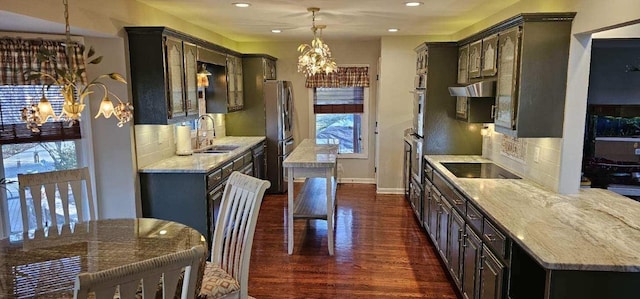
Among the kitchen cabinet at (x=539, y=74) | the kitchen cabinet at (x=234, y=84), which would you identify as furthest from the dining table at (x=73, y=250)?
the kitchen cabinet at (x=234, y=84)

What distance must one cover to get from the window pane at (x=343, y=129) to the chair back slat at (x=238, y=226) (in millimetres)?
4738

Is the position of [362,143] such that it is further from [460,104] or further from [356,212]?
[460,104]

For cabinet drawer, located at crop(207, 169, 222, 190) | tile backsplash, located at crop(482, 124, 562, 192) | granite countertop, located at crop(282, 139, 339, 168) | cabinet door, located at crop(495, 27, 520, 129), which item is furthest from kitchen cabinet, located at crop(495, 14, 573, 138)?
cabinet drawer, located at crop(207, 169, 222, 190)

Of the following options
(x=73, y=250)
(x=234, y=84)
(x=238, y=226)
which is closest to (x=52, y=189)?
(x=73, y=250)

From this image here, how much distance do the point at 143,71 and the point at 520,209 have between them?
323cm

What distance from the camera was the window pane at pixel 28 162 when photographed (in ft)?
9.86

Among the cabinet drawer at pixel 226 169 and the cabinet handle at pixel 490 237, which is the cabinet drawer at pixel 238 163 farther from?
the cabinet handle at pixel 490 237

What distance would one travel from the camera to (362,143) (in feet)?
23.8

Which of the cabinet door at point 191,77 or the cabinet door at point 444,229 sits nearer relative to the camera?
the cabinet door at point 444,229

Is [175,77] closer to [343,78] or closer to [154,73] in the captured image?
[154,73]

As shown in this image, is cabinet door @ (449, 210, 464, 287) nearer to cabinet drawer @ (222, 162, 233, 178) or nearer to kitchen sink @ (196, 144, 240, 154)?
cabinet drawer @ (222, 162, 233, 178)

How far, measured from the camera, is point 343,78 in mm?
6992

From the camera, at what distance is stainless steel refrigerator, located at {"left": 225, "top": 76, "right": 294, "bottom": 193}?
6.21 metres

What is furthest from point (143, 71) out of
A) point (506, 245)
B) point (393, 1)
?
point (506, 245)
